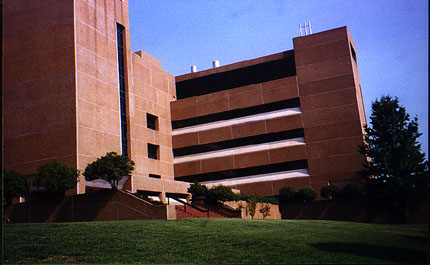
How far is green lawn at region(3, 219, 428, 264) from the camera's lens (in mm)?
6132

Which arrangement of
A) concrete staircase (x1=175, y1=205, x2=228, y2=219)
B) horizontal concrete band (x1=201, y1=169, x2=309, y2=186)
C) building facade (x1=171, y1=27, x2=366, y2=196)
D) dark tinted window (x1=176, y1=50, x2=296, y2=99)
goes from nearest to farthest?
concrete staircase (x1=175, y1=205, x2=228, y2=219)
building facade (x1=171, y1=27, x2=366, y2=196)
horizontal concrete band (x1=201, y1=169, x2=309, y2=186)
dark tinted window (x1=176, y1=50, x2=296, y2=99)

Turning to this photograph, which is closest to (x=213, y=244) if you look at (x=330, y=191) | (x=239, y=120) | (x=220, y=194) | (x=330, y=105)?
(x=220, y=194)

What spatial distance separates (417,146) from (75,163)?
104 feet

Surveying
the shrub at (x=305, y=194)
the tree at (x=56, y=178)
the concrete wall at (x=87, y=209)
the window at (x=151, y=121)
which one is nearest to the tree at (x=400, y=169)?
the concrete wall at (x=87, y=209)

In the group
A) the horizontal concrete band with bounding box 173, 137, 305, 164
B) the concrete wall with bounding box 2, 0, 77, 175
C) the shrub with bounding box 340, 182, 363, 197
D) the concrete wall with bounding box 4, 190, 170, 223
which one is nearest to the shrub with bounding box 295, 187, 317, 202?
the shrub with bounding box 340, 182, 363, 197

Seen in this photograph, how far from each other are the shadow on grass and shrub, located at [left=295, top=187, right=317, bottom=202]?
122ft

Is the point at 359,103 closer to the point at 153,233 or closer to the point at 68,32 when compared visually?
the point at 68,32

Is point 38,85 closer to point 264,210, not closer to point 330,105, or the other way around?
point 264,210

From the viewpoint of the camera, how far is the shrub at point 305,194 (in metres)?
43.0

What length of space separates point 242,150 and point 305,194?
33.6 ft

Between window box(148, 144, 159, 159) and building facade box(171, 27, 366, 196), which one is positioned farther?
window box(148, 144, 159, 159)

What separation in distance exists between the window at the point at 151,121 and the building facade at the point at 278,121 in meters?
3.37

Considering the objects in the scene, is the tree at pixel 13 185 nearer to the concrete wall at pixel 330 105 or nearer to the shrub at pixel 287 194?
the shrub at pixel 287 194

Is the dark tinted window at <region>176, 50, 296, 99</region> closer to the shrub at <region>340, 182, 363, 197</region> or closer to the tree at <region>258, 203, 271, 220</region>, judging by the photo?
the shrub at <region>340, 182, 363, 197</region>
